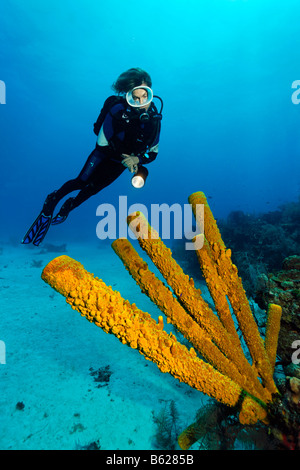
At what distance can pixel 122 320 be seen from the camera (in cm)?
124

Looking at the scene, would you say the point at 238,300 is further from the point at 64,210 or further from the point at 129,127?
the point at 64,210

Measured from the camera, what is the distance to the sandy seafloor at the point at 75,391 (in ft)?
9.30

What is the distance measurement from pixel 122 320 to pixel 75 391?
320cm

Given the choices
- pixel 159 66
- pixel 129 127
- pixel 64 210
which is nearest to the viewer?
pixel 129 127

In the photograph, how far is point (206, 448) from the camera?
2123mm

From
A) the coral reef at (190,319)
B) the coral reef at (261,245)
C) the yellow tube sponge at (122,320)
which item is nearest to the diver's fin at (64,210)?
the coral reef at (190,319)

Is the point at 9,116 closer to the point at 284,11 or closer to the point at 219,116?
the point at 219,116

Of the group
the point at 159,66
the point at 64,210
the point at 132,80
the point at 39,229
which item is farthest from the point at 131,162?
the point at 159,66

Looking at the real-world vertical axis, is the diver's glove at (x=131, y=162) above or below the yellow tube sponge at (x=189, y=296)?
above

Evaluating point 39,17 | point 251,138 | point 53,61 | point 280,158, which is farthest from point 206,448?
point 280,158

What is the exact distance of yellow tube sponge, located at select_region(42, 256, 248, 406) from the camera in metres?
1.19

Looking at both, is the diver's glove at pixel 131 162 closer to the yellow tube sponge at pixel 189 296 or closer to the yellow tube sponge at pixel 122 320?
the yellow tube sponge at pixel 189 296

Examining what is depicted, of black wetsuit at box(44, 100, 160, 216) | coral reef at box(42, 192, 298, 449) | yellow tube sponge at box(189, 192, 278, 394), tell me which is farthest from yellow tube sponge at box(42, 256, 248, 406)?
black wetsuit at box(44, 100, 160, 216)

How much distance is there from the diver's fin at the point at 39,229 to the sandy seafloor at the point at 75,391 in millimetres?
2079
